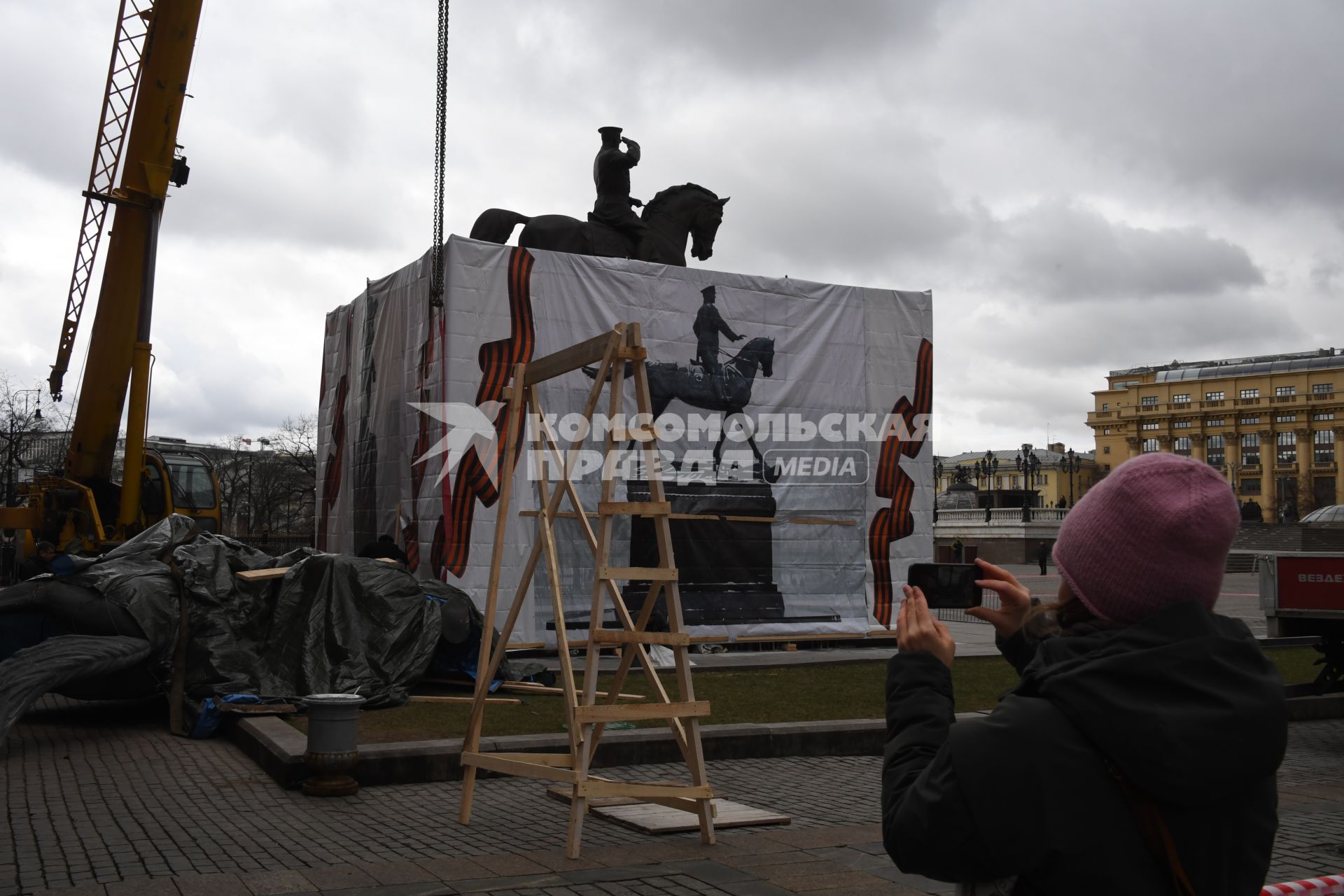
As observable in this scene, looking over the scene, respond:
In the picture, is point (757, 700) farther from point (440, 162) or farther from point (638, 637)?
point (440, 162)

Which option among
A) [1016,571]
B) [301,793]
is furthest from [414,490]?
[1016,571]

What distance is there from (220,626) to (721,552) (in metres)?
8.08

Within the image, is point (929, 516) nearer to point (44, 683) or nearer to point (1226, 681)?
point (44, 683)

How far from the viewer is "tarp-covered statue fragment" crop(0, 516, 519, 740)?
9.77m

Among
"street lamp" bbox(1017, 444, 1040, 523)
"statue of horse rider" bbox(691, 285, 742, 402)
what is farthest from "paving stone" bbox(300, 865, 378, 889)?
"street lamp" bbox(1017, 444, 1040, 523)

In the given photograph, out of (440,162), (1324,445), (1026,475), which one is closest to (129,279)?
(440,162)

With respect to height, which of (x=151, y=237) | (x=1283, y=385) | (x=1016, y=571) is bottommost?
(x=1016, y=571)

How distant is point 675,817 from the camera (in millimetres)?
7090

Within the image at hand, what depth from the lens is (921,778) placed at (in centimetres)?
195

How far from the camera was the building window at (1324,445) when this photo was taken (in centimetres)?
10444

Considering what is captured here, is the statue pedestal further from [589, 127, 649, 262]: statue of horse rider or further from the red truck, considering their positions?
the red truck

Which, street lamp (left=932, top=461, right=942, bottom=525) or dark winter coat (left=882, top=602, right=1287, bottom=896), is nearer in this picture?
dark winter coat (left=882, top=602, right=1287, bottom=896)

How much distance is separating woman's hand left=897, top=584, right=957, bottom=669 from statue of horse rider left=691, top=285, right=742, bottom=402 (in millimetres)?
15243

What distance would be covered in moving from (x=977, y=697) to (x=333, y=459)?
38.6ft
